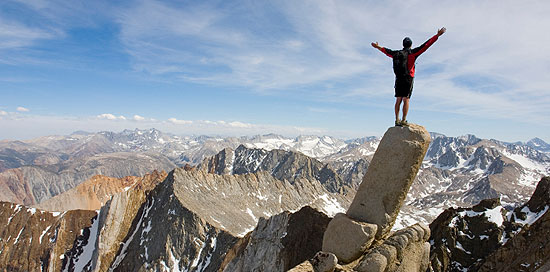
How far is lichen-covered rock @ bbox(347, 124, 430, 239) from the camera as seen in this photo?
509 inches

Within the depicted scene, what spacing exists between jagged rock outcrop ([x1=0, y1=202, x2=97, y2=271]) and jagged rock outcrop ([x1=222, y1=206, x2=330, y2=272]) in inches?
3556

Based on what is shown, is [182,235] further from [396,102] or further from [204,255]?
[396,102]

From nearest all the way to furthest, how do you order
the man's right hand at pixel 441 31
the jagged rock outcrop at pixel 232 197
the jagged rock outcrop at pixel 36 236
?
the man's right hand at pixel 441 31 < the jagged rock outcrop at pixel 36 236 < the jagged rock outcrop at pixel 232 197

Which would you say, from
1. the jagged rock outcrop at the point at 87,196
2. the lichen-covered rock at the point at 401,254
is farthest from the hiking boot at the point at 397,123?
the jagged rock outcrop at the point at 87,196

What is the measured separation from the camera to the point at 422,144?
12820 millimetres

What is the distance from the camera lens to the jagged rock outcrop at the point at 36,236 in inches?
4072

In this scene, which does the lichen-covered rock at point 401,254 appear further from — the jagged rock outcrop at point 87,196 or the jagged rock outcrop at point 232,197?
the jagged rock outcrop at point 87,196

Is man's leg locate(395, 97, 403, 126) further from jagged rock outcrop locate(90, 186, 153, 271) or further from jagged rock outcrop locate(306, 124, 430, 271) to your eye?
jagged rock outcrop locate(90, 186, 153, 271)

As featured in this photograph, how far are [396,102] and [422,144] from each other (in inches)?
87.5

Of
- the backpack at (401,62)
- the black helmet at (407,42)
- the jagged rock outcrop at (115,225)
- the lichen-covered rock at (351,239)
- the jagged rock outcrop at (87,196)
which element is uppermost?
the black helmet at (407,42)

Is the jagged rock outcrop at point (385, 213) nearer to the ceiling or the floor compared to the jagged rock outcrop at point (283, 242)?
nearer to the ceiling

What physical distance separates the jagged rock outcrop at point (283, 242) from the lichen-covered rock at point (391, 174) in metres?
30.7

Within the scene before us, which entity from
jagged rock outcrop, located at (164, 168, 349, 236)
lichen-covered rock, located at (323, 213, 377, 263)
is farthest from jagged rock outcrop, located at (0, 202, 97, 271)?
lichen-covered rock, located at (323, 213, 377, 263)

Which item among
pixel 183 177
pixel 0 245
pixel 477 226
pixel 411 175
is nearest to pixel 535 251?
pixel 477 226
